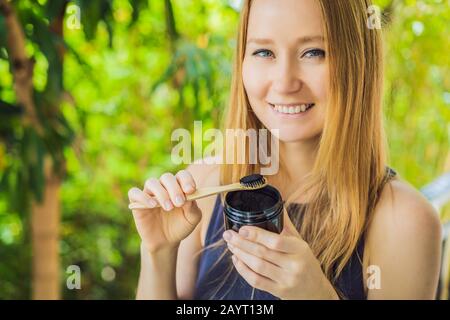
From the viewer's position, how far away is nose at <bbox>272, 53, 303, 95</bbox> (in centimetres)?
66

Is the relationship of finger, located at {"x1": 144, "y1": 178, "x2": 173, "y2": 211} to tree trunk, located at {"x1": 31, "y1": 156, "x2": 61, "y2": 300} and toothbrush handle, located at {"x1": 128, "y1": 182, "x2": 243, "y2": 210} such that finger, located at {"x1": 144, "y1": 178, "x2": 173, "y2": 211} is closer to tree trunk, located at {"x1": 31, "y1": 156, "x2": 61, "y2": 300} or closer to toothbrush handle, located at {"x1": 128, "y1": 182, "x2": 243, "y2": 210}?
toothbrush handle, located at {"x1": 128, "y1": 182, "x2": 243, "y2": 210}

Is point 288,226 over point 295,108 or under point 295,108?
under

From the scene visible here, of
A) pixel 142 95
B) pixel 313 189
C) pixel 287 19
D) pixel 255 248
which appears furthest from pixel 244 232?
pixel 142 95

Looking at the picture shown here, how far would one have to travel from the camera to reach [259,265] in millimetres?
637

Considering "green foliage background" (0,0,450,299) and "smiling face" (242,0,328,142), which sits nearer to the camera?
"smiling face" (242,0,328,142)

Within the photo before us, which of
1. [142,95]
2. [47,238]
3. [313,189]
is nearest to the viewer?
[313,189]

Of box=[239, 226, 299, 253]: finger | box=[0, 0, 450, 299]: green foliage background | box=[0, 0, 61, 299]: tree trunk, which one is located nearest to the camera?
box=[239, 226, 299, 253]: finger

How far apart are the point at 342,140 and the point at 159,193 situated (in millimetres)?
233

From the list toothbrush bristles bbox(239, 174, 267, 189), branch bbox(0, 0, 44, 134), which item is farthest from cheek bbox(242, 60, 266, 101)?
branch bbox(0, 0, 44, 134)

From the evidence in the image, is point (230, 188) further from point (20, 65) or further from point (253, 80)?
point (20, 65)

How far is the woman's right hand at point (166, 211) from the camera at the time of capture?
0.63 metres

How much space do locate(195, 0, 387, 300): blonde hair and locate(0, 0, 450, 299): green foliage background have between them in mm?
61

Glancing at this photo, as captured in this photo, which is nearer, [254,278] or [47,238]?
[254,278]

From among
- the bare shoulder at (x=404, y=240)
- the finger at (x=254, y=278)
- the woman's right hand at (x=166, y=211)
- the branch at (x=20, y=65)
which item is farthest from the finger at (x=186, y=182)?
the branch at (x=20, y=65)
